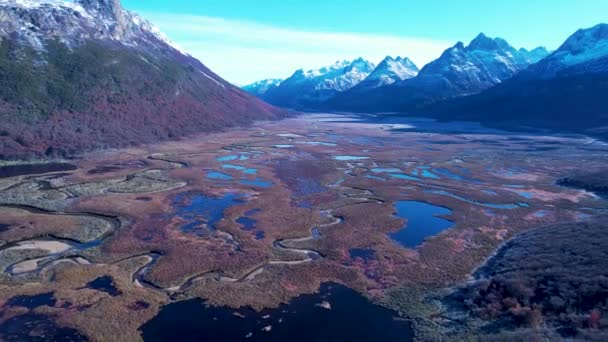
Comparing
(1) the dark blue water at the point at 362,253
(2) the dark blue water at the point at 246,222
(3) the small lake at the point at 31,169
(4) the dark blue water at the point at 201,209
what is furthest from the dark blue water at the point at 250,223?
(3) the small lake at the point at 31,169

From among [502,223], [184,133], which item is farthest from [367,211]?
[184,133]

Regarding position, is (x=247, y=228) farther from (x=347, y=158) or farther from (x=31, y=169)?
(x=347, y=158)

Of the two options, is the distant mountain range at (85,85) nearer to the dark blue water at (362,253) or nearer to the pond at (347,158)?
the pond at (347,158)

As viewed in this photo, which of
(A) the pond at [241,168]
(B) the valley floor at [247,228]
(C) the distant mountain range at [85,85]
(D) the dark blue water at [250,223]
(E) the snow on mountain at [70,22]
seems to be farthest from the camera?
(E) the snow on mountain at [70,22]

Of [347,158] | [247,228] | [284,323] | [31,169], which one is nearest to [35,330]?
[284,323]

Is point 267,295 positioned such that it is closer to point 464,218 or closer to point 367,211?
point 367,211

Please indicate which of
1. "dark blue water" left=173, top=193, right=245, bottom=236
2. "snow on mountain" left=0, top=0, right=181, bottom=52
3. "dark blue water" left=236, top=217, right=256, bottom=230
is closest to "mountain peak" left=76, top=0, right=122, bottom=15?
"snow on mountain" left=0, top=0, right=181, bottom=52
